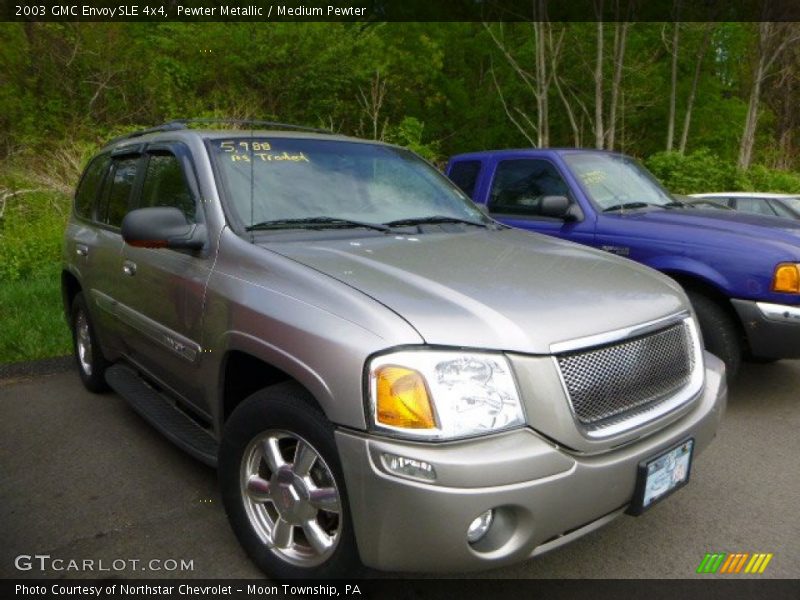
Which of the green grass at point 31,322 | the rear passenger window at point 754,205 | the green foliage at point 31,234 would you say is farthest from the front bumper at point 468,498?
the rear passenger window at point 754,205

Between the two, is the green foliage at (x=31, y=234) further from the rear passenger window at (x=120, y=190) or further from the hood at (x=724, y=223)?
the hood at (x=724, y=223)

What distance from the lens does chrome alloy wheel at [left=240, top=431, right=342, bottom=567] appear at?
2244 mm

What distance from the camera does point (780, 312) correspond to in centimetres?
402

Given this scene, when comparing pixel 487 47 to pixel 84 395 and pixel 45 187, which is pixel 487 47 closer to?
pixel 45 187

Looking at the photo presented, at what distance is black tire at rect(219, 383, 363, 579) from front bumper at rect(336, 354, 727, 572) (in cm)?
13

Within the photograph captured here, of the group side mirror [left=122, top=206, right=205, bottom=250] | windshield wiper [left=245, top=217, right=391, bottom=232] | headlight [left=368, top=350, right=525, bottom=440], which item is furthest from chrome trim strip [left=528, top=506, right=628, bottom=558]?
side mirror [left=122, top=206, right=205, bottom=250]

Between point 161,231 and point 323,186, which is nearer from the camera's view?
point 161,231

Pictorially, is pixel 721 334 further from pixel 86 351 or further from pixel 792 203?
pixel 792 203

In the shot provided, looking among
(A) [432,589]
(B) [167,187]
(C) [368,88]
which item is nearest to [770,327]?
(A) [432,589]

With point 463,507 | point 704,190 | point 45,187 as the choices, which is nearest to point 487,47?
point 704,190

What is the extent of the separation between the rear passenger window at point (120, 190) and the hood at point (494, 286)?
1.63 metres

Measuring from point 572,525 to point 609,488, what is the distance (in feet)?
0.59

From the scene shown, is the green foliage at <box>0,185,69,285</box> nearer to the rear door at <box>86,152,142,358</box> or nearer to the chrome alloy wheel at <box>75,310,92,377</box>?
the chrome alloy wheel at <box>75,310,92,377</box>

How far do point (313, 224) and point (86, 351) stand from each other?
8.67ft
